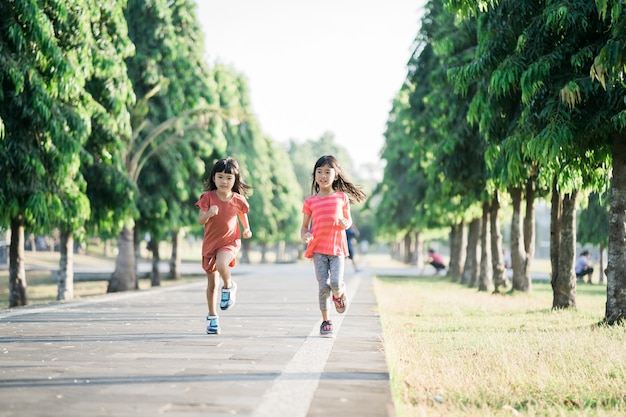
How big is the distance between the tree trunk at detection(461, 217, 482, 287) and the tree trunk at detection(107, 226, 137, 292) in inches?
409

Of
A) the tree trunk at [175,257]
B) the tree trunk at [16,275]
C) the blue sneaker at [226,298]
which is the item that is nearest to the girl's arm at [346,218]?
the blue sneaker at [226,298]

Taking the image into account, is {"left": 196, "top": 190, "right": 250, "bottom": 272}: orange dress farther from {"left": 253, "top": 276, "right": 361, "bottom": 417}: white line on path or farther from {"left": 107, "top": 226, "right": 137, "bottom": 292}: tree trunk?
{"left": 107, "top": 226, "right": 137, "bottom": 292}: tree trunk

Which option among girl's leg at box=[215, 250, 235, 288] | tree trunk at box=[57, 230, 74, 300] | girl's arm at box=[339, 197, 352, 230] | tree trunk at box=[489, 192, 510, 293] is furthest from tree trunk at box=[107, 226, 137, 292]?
girl's arm at box=[339, 197, 352, 230]

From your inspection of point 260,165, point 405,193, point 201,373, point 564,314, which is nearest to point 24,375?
point 201,373

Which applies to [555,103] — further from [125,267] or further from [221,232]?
[125,267]

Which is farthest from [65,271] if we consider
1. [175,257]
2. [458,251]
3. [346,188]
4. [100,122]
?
[458,251]

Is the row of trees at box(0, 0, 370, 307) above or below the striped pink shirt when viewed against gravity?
above

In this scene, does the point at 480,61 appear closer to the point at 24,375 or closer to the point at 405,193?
the point at 24,375

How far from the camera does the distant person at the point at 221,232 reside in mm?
7668

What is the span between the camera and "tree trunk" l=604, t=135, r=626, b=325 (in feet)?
30.5

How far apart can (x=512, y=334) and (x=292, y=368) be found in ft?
13.2

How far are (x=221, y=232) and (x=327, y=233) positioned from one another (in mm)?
1209

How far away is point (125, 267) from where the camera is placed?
20.0m

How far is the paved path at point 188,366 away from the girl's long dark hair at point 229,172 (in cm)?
165
